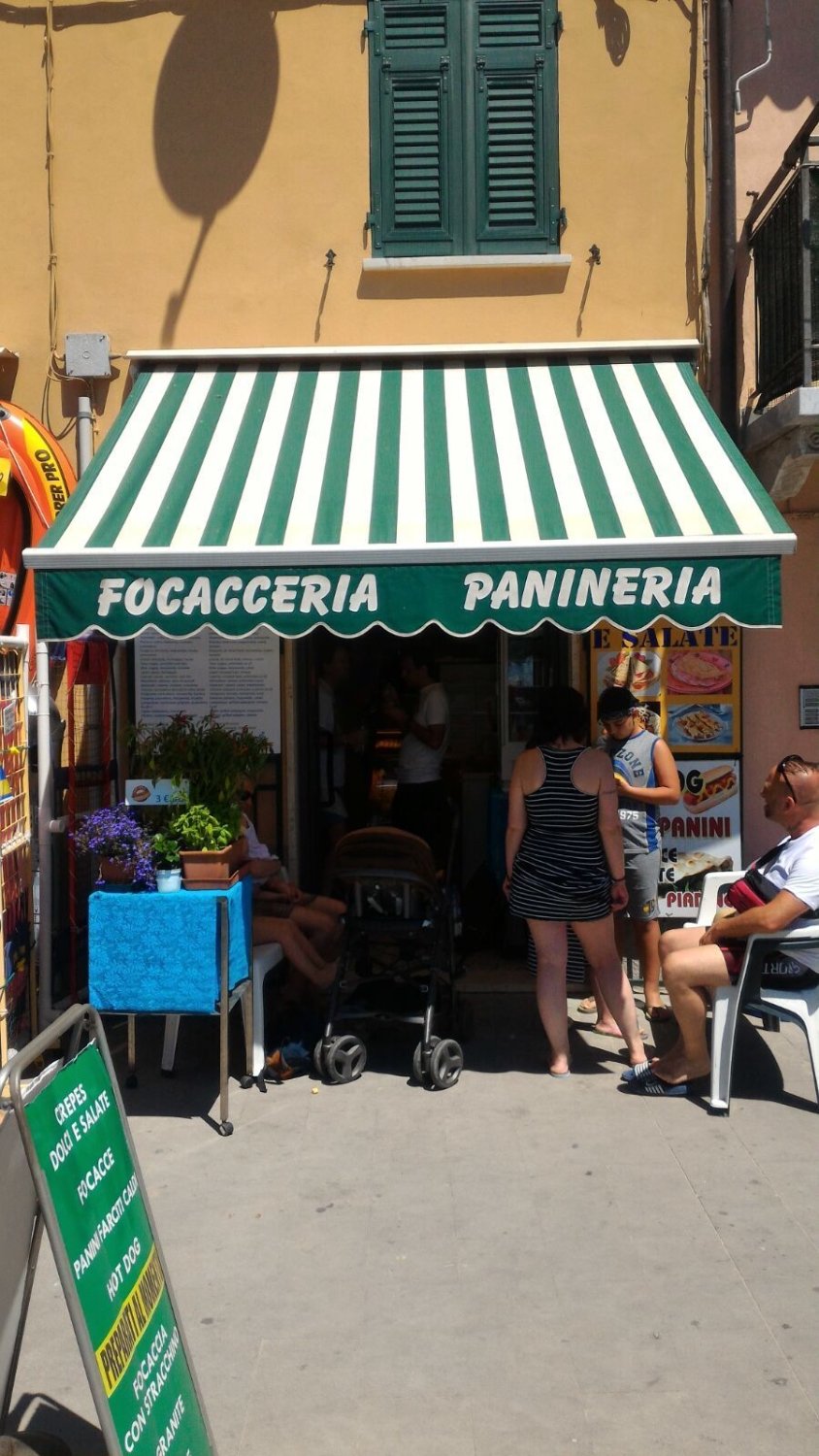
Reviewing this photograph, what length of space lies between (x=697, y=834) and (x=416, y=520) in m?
2.82

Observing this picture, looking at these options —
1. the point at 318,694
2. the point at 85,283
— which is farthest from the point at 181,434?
the point at 318,694

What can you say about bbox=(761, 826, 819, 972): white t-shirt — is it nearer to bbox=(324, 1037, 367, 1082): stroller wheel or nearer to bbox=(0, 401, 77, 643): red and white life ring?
bbox=(324, 1037, 367, 1082): stroller wheel

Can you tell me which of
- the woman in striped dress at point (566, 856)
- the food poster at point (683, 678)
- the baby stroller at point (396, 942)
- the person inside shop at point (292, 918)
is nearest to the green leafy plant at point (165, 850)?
the person inside shop at point (292, 918)

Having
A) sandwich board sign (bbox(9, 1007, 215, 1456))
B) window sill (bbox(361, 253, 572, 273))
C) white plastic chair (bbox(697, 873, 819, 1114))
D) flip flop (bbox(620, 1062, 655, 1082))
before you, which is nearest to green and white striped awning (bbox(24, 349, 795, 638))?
window sill (bbox(361, 253, 572, 273))

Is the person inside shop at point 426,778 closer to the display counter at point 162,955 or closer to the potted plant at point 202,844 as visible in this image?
the potted plant at point 202,844

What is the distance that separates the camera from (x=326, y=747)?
8.49 metres

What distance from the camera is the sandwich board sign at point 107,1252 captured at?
2.68 metres

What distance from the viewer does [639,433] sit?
6.50m

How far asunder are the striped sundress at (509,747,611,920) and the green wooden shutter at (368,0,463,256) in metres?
3.48

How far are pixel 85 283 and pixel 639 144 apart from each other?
3.39m

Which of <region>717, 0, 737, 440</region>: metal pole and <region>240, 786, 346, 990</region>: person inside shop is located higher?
<region>717, 0, 737, 440</region>: metal pole

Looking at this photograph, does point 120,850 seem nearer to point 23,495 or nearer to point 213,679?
point 213,679

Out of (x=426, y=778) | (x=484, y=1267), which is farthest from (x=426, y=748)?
(x=484, y=1267)

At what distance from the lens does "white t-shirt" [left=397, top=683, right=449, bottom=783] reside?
827 centimetres
